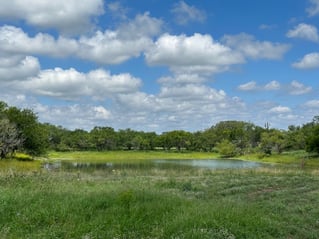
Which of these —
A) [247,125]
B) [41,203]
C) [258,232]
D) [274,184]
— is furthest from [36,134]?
[247,125]

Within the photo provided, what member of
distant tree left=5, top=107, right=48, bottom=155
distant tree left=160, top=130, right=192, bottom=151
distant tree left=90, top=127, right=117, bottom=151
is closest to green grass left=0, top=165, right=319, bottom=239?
distant tree left=5, top=107, right=48, bottom=155

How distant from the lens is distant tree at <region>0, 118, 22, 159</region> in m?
67.5

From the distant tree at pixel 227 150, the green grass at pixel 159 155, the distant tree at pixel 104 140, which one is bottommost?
the green grass at pixel 159 155

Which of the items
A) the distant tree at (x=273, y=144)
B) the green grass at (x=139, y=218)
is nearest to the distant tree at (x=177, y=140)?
the distant tree at (x=273, y=144)

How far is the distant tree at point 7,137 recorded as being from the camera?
67.5 meters

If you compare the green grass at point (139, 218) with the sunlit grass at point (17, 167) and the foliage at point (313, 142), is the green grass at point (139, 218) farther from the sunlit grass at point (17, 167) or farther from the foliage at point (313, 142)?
the foliage at point (313, 142)

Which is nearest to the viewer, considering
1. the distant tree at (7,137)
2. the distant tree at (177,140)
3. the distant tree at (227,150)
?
the distant tree at (7,137)

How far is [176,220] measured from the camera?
11.4 meters

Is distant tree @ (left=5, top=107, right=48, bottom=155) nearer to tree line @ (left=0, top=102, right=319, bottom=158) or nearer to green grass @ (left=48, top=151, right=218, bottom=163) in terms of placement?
green grass @ (left=48, top=151, right=218, bottom=163)

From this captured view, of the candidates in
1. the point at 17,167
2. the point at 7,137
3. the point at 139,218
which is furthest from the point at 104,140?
the point at 139,218

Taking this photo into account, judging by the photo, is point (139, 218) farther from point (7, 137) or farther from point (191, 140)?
point (191, 140)

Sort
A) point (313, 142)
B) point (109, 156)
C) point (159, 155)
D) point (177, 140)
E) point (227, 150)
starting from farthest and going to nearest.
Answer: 1. point (177, 140)
2. point (159, 155)
3. point (227, 150)
4. point (109, 156)
5. point (313, 142)

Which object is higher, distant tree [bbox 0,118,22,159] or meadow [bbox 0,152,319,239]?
distant tree [bbox 0,118,22,159]

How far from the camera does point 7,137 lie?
68812mm
